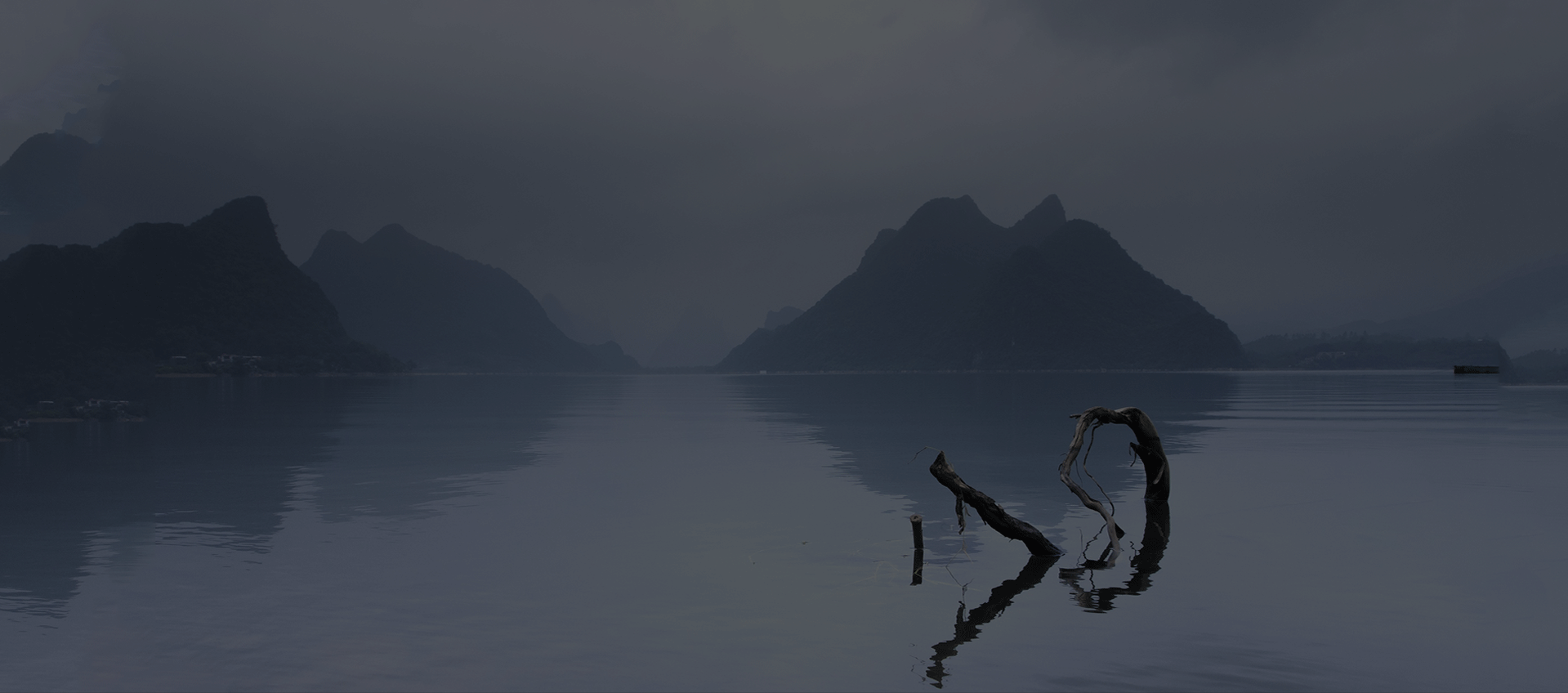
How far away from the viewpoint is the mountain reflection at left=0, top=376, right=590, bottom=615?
74.9 ft

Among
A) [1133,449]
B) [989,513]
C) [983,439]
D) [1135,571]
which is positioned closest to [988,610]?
[989,513]

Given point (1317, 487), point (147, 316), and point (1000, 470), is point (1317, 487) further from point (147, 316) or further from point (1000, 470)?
point (147, 316)

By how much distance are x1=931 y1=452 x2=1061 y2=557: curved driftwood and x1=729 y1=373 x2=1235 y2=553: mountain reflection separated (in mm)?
1639

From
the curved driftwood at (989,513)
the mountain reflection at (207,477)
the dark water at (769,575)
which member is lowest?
the mountain reflection at (207,477)

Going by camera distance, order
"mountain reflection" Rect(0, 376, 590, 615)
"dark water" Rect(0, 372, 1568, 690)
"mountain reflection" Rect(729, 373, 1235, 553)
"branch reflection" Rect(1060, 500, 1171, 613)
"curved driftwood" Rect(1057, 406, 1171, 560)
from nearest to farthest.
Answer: "dark water" Rect(0, 372, 1568, 690), "branch reflection" Rect(1060, 500, 1171, 613), "curved driftwood" Rect(1057, 406, 1171, 560), "mountain reflection" Rect(0, 376, 590, 615), "mountain reflection" Rect(729, 373, 1235, 553)

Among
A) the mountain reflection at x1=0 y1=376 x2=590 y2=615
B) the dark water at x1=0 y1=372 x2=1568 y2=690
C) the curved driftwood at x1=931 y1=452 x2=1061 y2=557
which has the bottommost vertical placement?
the mountain reflection at x1=0 y1=376 x2=590 y2=615

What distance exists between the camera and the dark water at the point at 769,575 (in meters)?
13.1

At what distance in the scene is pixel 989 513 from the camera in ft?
60.6

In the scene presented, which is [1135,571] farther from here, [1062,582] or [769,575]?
[769,575]

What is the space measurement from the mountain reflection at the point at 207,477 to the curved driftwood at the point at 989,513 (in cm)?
1550

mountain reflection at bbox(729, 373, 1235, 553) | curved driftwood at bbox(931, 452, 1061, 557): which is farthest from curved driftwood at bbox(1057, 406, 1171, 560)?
mountain reflection at bbox(729, 373, 1235, 553)

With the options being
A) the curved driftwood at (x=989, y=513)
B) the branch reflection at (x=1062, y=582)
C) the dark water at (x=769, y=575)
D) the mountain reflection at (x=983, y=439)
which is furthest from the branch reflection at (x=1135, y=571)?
the mountain reflection at (x=983, y=439)

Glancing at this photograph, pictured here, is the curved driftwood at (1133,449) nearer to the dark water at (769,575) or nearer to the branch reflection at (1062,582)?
the branch reflection at (1062,582)

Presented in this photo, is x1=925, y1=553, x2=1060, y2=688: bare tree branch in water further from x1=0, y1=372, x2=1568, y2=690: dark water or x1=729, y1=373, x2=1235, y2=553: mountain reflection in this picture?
x1=729, y1=373, x2=1235, y2=553: mountain reflection
